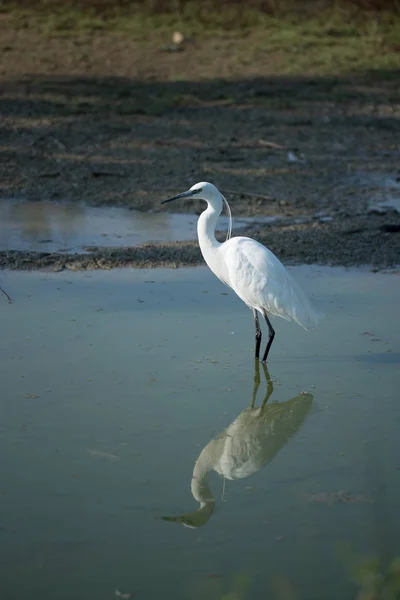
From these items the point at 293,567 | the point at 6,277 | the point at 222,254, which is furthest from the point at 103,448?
the point at 6,277

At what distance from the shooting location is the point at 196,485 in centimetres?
393

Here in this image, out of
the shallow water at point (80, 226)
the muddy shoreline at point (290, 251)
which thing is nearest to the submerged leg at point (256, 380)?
the muddy shoreline at point (290, 251)

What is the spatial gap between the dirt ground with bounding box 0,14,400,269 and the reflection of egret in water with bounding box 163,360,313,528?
2296 millimetres

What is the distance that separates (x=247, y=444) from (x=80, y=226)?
3677 mm

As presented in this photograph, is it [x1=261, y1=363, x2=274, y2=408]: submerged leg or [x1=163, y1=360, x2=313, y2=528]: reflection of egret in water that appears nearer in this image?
[x1=163, y1=360, x2=313, y2=528]: reflection of egret in water

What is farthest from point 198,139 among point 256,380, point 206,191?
point 256,380

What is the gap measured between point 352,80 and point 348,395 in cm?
873

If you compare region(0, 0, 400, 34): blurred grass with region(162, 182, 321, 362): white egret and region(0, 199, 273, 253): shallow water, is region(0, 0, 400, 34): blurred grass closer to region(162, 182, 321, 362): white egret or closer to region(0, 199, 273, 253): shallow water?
region(0, 199, 273, 253): shallow water

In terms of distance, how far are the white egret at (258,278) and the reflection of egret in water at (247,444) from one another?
447 millimetres

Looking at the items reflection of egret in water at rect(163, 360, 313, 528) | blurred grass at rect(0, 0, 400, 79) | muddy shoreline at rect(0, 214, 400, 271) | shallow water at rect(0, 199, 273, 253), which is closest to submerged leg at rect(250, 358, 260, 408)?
reflection of egret in water at rect(163, 360, 313, 528)

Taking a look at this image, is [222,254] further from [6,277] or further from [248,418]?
[6,277]

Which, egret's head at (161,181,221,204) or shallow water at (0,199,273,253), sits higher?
egret's head at (161,181,221,204)

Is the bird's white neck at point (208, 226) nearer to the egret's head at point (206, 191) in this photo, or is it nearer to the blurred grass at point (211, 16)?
the egret's head at point (206, 191)

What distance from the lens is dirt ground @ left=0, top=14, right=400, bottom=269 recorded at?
763 cm
